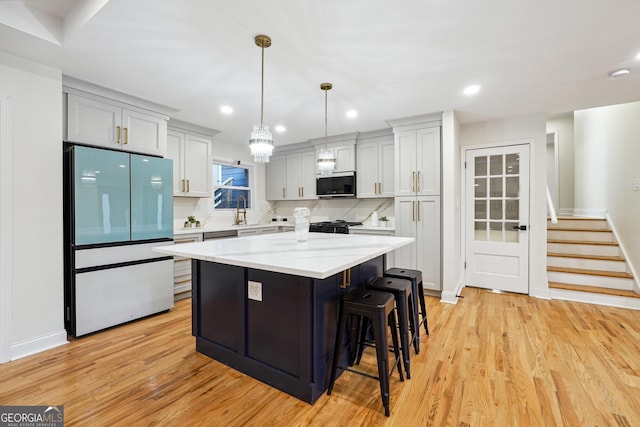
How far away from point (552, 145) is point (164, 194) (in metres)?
7.31

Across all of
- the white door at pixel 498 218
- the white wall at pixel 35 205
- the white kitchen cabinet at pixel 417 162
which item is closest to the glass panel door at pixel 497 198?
the white door at pixel 498 218

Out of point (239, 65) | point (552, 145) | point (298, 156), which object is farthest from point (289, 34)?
point (552, 145)

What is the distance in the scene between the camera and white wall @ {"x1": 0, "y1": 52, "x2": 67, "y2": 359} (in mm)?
2316

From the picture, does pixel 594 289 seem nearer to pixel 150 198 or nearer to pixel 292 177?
pixel 292 177

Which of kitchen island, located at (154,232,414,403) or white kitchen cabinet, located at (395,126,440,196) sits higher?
white kitchen cabinet, located at (395,126,440,196)

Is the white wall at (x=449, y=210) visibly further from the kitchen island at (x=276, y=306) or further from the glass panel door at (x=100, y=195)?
the glass panel door at (x=100, y=195)

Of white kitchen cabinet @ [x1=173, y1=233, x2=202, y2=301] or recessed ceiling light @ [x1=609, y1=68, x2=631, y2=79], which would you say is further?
white kitchen cabinet @ [x1=173, y1=233, x2=202, y2=301]

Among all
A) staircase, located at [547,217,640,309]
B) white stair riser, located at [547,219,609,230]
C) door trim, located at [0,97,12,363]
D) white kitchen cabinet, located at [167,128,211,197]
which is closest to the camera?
door trim, located at [0,97,12,363]

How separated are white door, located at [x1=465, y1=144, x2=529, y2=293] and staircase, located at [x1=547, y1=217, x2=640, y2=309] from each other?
0.52 m

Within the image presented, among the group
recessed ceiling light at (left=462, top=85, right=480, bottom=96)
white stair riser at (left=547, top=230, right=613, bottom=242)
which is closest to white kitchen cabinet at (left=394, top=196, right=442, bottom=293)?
recessed ceiling light at (left=462, top=85, right=480, bottom=96)

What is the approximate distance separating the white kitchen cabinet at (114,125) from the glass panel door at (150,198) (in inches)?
10.0

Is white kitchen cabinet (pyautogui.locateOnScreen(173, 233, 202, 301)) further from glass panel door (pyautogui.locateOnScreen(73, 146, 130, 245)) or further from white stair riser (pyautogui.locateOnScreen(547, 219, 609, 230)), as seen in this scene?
white stair riser (pyautogui.locateOnScreen(547, 219, 609, 230))

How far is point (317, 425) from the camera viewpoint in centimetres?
161

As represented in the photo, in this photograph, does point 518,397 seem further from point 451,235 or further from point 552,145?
point 552,145
